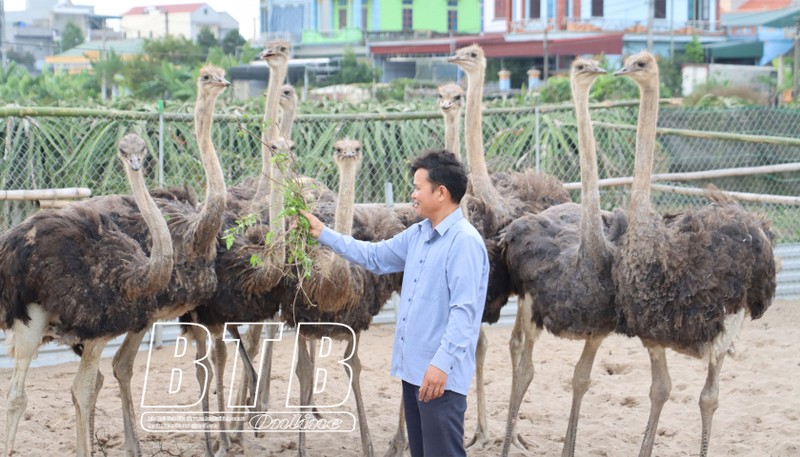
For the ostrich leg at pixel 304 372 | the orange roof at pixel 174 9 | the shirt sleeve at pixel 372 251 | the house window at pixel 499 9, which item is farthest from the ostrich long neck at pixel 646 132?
the orange roof at pixel 174 9

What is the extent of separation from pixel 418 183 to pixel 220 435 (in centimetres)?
273

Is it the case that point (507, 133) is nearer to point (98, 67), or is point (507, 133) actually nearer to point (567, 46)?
point (98, 67)

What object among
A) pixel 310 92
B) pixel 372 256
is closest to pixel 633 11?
pixel 310 92

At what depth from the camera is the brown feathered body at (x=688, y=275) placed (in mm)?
5391

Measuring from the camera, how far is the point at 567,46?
121 ft

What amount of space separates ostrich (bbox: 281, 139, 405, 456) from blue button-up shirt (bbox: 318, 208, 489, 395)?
4.13 ft

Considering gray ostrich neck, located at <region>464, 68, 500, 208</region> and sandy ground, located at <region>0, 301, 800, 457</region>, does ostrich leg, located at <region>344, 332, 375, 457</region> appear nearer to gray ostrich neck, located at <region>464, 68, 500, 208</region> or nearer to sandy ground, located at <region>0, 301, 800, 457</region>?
sandy ground, located at <region>0, 301, 800, 457</region>

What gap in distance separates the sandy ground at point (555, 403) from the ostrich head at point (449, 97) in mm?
2018

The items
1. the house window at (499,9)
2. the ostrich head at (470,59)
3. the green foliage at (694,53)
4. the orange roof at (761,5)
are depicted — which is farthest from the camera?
the orange roof at (761,5)

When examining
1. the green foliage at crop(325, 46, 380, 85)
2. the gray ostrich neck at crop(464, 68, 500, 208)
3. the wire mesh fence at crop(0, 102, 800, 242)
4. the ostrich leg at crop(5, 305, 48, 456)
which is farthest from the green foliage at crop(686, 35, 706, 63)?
the ostrich leg at crop(5, 305, 48, 456)

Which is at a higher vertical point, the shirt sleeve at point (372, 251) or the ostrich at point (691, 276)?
the shirt sleeve at point (372, 251)

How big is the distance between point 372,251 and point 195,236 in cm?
161

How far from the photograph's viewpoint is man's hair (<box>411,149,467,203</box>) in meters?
4.24

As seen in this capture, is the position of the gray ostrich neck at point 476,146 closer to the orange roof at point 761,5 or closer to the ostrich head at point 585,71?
the ostrich head at point 585,71
